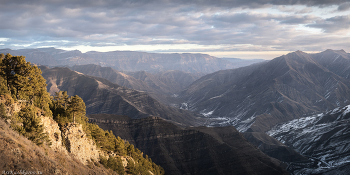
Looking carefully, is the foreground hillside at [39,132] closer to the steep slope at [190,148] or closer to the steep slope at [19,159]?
the steep slope at [19,159]

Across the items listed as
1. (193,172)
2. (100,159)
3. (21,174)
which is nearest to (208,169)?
(193,172)

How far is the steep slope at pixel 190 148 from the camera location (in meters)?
145

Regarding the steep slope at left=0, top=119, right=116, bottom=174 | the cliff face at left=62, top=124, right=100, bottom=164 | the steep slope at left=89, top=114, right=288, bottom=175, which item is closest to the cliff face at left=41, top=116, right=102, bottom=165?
the cliff face at left=62, top=124, right=100, bottom=164

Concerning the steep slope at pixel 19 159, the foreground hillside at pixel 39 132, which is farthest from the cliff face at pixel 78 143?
the steep slope at pixel 19 159

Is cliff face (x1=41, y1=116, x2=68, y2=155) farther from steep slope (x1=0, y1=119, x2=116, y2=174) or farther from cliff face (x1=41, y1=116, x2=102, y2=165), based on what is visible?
steep slope (x1=0, y1=119, x2=116, y2=174)

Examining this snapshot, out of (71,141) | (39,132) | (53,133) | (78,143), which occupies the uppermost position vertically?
(39,132)

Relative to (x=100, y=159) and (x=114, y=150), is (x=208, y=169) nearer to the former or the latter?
(x=114, y=150)

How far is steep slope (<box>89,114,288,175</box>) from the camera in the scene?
5709 inches

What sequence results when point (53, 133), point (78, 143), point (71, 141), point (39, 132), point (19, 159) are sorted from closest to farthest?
point (19, 159) → point (39, 132) → point (53, 133) → point (71, 141) → point (78, 143)

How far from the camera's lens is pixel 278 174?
14362 cm

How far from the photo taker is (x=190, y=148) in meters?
163

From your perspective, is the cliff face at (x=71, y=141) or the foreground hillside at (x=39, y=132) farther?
the cliff face at (x=71, y=141)

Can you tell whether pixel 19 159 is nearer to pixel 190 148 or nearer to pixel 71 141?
pixel 71 141

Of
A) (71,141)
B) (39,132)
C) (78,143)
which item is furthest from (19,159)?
(78,143)
